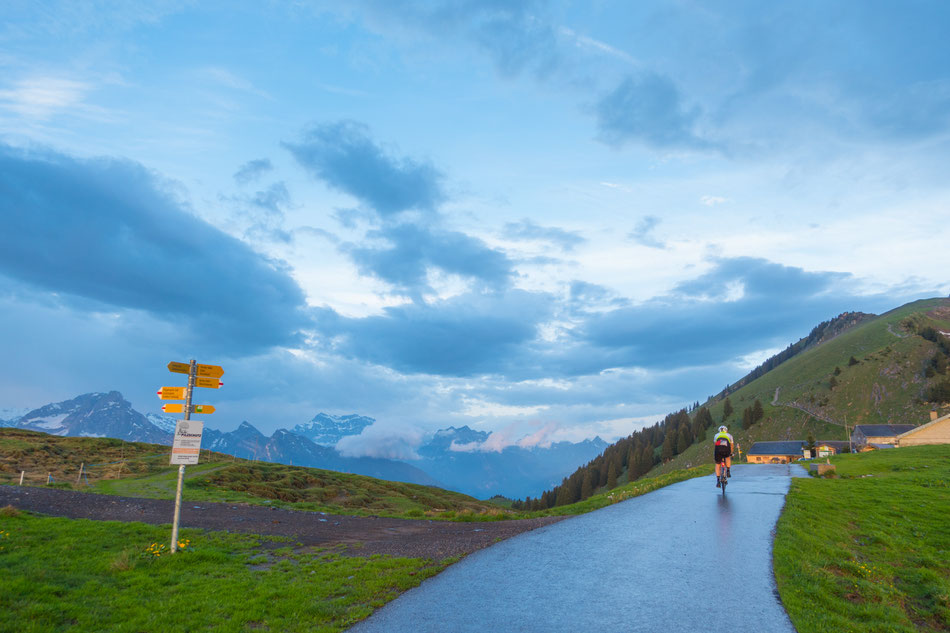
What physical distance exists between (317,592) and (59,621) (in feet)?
14.7

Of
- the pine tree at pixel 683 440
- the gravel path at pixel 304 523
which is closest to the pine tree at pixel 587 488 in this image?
the pine tree at pixel 683 440

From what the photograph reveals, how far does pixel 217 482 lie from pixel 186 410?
28691mm

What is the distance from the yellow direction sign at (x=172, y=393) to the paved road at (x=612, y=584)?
9.32 meters

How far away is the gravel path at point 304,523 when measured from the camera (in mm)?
15469

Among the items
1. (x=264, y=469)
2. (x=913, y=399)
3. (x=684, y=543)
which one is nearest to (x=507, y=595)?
(x=684, y=543)

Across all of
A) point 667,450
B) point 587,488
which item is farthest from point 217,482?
point 667,450

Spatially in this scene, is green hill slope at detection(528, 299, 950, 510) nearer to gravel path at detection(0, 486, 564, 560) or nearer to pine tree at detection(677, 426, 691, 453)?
pine tree at detection(677, 426, 691, 453)

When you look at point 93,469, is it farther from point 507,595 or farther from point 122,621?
point 507,595

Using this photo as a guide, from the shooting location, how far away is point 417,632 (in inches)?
301

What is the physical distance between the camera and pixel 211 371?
1522cm

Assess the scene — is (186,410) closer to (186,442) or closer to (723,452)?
(186,442)

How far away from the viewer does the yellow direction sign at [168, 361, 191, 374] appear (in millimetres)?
14328

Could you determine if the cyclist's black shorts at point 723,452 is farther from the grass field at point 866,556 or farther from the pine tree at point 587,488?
the pine tree at point 587,488

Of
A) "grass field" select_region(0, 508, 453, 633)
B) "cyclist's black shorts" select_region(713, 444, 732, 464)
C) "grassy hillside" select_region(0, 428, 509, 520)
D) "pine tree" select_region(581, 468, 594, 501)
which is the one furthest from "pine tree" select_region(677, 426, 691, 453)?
"grass field" select_region(0, 508, 453, 633)
